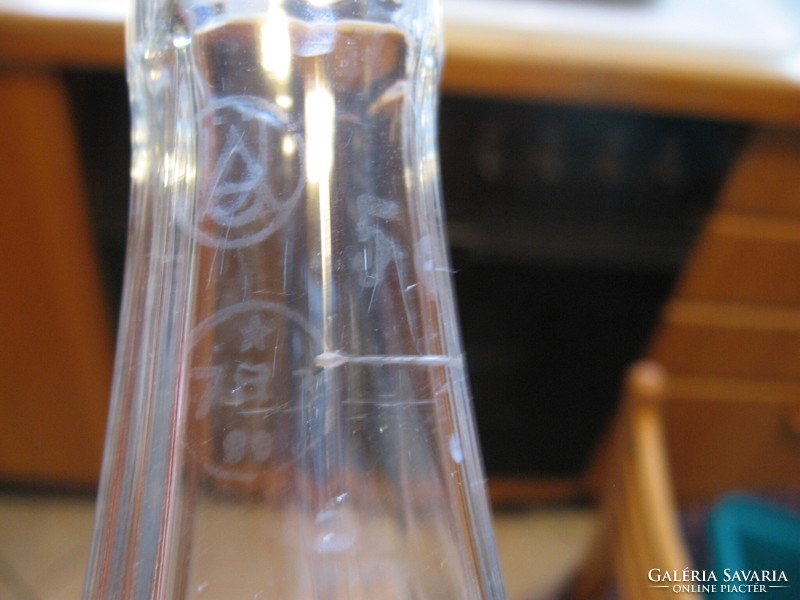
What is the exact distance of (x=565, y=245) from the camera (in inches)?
25.1

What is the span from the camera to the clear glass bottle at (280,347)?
289mm

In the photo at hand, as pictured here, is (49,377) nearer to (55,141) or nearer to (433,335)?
(55,141)

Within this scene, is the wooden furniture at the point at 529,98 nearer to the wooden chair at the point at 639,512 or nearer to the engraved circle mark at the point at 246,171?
the wooden chair at the point at 639,512

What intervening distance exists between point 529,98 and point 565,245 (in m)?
0.16

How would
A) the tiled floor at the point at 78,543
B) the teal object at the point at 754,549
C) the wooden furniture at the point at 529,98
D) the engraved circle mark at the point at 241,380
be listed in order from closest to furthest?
the engraved circle mark at the point at 241,380, the teal object at the point at 754,549, the wooden furniture at the point at 529,98, the tiled floor at the point at 78,543

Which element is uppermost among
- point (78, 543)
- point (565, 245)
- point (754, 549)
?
point (565, 245)

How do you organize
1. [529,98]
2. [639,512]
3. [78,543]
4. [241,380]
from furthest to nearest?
[78,543] < [529,98] < [639,512] < [241,380]

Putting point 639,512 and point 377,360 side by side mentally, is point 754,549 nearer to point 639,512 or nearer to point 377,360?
point 639,512

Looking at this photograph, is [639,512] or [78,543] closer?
[639,512]

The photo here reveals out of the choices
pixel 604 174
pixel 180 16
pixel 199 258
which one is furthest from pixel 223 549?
pixel 604 174

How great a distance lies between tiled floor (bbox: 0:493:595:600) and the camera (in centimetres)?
75

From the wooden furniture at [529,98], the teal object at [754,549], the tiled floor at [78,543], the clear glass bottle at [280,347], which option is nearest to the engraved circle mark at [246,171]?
the clear glass bottle at [280,347]

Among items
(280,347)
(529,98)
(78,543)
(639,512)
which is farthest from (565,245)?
(78,543)

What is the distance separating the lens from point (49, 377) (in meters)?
0.72
